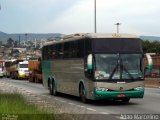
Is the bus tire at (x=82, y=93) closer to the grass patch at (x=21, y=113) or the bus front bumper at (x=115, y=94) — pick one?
the bus front bumper at (x=115, y=94)

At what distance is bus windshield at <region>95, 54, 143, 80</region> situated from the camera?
21.3 m

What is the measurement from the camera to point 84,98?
22812 mm

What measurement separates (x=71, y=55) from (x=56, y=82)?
13.4 ft

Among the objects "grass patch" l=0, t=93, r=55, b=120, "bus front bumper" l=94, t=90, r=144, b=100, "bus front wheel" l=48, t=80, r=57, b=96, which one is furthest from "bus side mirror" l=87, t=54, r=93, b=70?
"bus front wheel" l=48, t=80, r=57, b=96

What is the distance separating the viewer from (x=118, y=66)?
842 inches

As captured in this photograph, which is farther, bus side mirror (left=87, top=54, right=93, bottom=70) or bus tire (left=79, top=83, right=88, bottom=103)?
bus tire (left=79, top=83, right=88, bottom=103)

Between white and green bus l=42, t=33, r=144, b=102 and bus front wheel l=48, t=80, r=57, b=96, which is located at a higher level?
white and green bus l=42, t=33, r=144, b=102

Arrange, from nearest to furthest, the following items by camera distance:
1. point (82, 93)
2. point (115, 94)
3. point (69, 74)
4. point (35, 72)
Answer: point (115, 94), point (82, 93), point (69, 74), point (35, 72)

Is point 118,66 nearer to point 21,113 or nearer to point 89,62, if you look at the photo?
point 89,62

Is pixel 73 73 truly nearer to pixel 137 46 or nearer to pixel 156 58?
pixel 137 46

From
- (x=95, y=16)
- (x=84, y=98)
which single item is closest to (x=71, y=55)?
(x=84, y=98)

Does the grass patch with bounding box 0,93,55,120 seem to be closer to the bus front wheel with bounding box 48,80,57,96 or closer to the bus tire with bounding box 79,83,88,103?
the bus tire with bounding box 79,83,88,103

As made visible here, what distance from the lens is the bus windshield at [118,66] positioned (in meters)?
21.3

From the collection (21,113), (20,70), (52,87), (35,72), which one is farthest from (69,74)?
(20,70)
